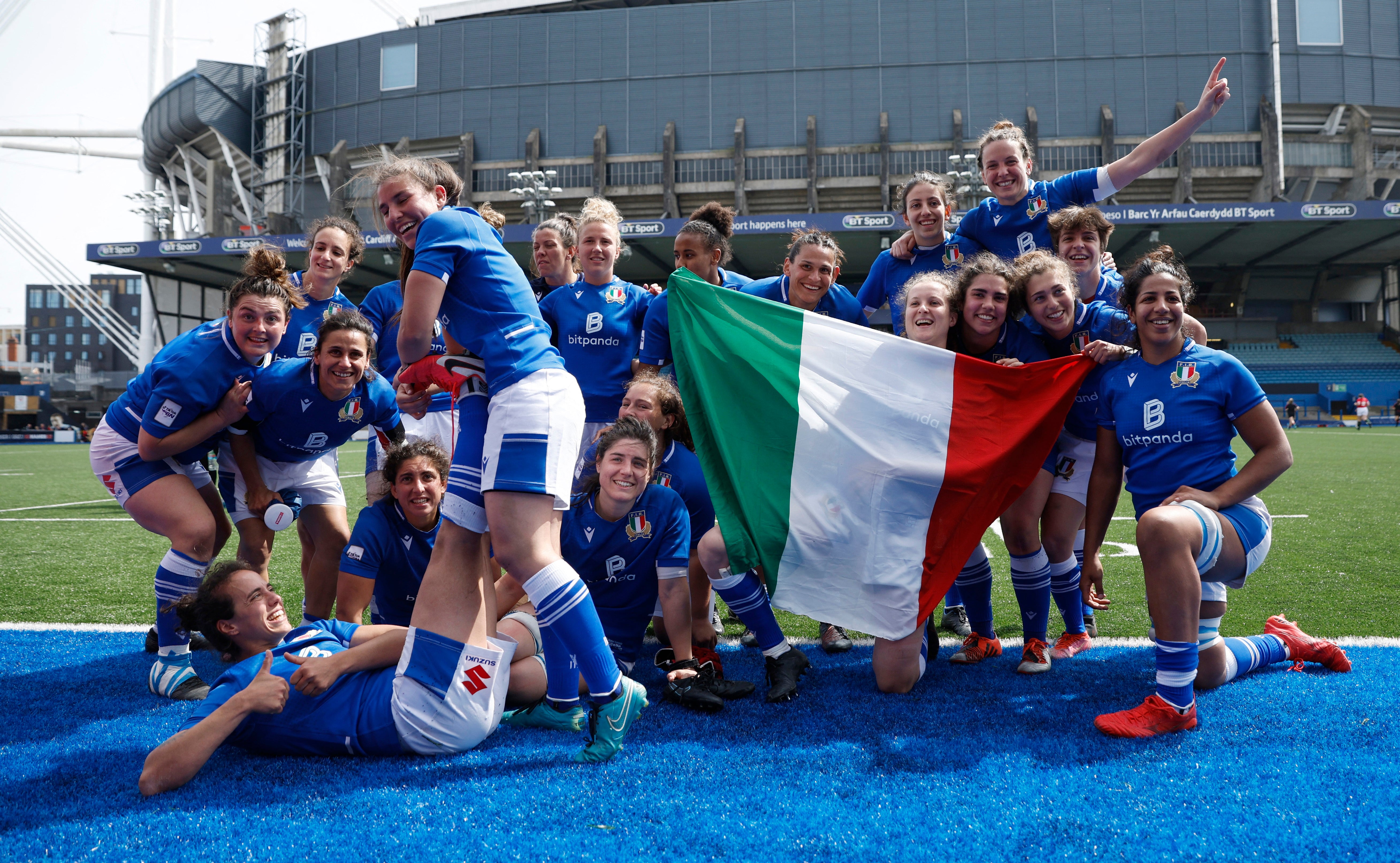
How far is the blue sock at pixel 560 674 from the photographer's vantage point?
2768 mm

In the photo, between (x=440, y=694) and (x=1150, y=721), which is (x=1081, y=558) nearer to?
(x=1150, y=721)

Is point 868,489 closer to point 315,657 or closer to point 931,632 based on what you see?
point 931,632

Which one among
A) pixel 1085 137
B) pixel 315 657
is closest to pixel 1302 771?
pixel 315 657

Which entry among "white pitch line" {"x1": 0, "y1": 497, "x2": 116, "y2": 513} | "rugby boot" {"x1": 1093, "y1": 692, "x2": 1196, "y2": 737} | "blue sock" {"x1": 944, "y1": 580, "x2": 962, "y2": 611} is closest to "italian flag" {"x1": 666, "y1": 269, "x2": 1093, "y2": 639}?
"rugby boot" {"x1": 1093, "y1": 692, "x2": 1196, "y2": 737}

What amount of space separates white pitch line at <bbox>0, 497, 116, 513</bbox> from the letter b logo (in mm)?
11564

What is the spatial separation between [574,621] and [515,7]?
5196 centimetres

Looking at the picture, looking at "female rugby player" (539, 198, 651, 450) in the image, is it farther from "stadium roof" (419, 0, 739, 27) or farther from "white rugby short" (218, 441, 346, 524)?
"stadium roof" (419, 0, 739, 27)

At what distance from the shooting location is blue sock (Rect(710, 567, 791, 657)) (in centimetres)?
336

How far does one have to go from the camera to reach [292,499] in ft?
13.6

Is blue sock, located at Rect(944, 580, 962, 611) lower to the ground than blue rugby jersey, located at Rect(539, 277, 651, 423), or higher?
lower

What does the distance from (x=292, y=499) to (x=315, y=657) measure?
1752mm

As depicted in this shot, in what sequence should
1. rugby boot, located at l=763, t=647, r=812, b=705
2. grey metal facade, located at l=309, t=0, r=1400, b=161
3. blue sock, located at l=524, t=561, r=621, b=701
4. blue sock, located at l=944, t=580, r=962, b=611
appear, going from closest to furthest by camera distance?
blue sock, located at l=524, t=561, r=621, b=701
rugby boot, located at l=763, t=647, r=812, b=705
blue sock, located at l=944, t=580, r=962, b=611
grey metal facade, located at l=309, t=0, r=1400, b=161

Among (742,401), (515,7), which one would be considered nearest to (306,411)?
(742,401)

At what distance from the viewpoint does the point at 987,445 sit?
3.32 metres
